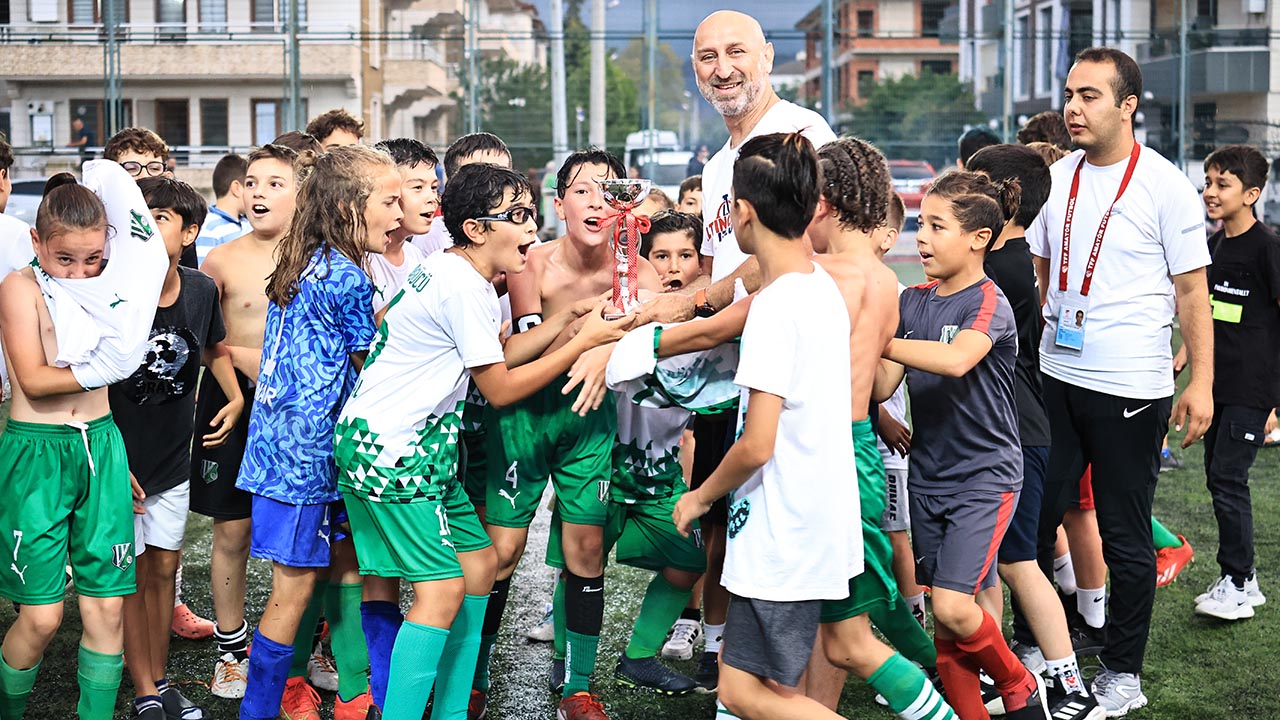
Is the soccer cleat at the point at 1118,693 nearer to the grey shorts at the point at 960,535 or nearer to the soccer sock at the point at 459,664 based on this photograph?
the grey shorts at the point at 960,535

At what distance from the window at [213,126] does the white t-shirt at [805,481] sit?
48.6 ft

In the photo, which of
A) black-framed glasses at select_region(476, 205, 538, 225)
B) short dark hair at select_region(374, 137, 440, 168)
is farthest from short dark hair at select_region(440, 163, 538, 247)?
short dark hair at select_region(374, 137, 440, 168)

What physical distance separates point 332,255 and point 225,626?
1475 millimetres

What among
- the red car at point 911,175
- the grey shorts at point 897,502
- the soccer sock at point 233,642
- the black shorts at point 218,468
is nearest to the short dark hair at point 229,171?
the black shorts at point 218,468

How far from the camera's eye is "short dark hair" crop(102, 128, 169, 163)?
564 centimetres

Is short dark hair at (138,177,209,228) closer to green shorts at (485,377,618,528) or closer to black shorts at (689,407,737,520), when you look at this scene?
green shorts at (485,377,618,528)

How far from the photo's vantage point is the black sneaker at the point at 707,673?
457 cm

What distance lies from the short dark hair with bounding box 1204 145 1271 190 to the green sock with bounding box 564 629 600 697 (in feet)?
12.0

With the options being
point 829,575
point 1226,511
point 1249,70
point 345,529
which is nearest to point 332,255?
point 345,529

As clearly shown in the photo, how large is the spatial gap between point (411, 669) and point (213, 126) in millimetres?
15082

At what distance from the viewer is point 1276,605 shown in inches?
212

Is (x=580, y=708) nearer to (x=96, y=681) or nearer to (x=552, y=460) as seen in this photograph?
(x=552, y=460)

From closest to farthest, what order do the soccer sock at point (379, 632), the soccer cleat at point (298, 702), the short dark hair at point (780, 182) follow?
the short dark hair at point (780, 182) → the soccer sock at point (379, 632) → the soccer cleat at point (298, 702)

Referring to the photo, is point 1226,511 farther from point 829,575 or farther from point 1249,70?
point 1249,70
